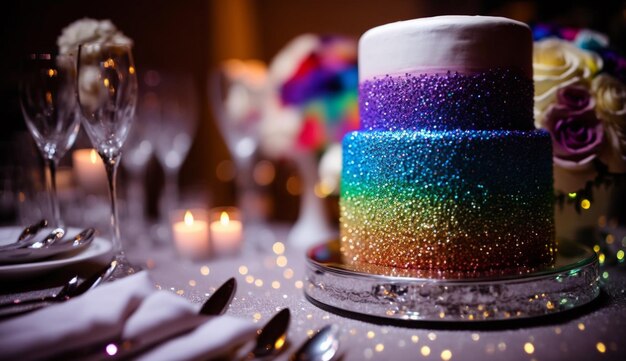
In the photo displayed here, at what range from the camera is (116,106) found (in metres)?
0.85

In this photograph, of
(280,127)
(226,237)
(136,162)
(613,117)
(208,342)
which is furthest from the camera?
(136,162)

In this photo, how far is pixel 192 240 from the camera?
112 cm

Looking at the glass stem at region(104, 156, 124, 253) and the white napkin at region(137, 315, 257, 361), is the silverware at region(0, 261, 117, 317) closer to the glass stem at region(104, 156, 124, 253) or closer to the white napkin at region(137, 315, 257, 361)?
the glass stem at region(104, 156, 124, 253)

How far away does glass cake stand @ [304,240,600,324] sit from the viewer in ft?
2.09

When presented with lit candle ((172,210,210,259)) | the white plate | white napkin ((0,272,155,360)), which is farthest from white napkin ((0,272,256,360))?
lit candle ((172,210,210,259))

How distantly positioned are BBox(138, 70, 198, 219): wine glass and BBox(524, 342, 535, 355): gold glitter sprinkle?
102 cm

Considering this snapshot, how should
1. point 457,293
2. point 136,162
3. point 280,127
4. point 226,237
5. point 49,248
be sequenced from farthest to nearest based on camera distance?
point 136,162 < point 280,127 < point 226,237 < point 49,248 < point 457,293

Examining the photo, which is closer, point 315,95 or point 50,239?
point 50,239

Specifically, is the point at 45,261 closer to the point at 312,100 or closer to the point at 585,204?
the point at 312,100

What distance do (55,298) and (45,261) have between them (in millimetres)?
141

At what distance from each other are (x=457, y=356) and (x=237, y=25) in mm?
2569

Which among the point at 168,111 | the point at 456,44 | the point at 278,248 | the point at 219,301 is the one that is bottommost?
the point at 278,248

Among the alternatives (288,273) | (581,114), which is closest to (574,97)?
(581,114)

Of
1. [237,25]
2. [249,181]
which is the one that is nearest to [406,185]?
[249,181]
